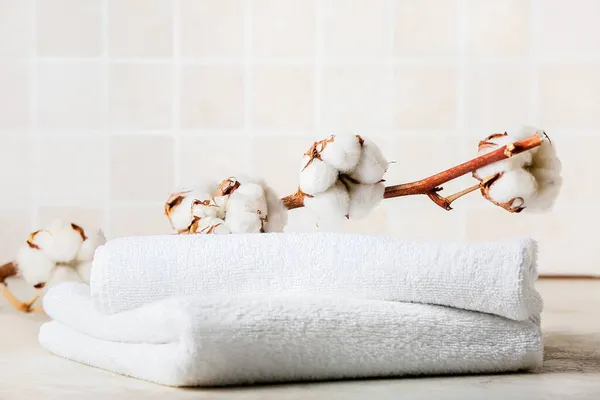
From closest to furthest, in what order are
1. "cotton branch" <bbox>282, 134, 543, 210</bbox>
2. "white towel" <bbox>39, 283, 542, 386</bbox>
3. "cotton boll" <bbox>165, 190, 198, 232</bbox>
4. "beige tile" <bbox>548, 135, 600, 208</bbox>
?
1. "white towel" <bbox>39, 283, 542, 386</bbox>
2. "cotton branch" <bbox>282, 134, 543, 210</bbox>
3. "cotton boll" <bbox>165, 190, 198, 232</bbox>
4. "beige tile" <bbox>548, 135, 600, 208</bbox>

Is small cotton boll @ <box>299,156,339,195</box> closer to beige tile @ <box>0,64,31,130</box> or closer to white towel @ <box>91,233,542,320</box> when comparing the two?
white towel @ <box>91,233,542,320</box>

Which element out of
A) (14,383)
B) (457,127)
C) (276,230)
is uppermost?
(457,127)

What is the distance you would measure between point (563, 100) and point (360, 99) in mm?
360

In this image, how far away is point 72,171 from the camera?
1.66 m

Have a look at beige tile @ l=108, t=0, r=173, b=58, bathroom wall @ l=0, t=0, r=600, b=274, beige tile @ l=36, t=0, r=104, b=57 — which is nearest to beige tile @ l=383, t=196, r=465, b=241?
bathroom wall @ l=0, t=0, r=600, b=274

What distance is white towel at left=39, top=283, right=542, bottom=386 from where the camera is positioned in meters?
0.63

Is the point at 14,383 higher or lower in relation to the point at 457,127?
lower

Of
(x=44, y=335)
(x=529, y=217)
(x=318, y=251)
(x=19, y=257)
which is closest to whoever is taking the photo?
(x=318, y=251)

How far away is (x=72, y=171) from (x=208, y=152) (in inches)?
9.7

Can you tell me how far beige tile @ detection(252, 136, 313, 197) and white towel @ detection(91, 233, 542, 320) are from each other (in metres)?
0.95

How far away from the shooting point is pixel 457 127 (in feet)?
5.41

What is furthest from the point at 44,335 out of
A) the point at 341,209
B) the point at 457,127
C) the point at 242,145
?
the point at 457,127

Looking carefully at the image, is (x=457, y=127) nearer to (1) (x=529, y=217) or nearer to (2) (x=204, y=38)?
(1) (x=529, y=217)

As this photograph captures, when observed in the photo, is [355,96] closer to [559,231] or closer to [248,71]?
[248,71]
